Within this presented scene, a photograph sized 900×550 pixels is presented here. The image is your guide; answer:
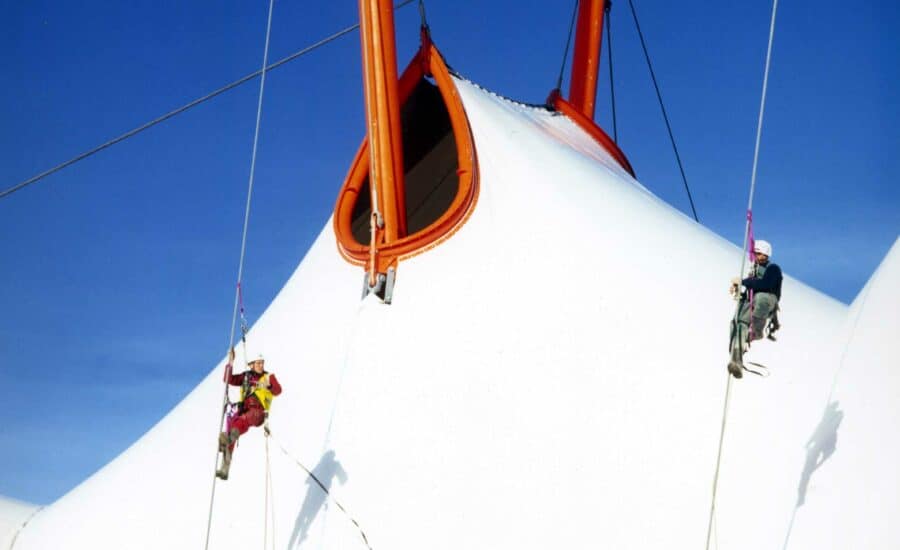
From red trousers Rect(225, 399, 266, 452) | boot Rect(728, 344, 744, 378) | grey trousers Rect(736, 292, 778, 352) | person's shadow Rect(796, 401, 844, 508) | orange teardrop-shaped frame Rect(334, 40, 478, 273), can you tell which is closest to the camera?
boot Rect(728, 344, 744, 378)

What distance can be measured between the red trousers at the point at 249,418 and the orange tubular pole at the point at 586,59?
7860 millimetres

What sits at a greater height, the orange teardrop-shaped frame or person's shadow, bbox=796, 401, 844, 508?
the orange teardrop-shaped frame

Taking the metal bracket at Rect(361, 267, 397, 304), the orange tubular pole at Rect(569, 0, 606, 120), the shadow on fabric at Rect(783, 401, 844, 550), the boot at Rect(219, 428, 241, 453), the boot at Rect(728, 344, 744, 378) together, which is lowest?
the shadow on fabric at Rect(783, 401, 844, 550)

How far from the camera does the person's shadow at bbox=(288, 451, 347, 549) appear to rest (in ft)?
29.4

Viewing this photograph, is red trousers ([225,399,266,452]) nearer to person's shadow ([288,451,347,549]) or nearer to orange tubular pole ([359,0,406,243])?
person's shadow ([288,451,347,549])

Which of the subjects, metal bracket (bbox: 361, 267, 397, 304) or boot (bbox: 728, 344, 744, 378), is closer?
boot (bbox: 728, 344, 744, 378)

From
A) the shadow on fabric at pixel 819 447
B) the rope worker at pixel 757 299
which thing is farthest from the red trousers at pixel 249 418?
the shadow on fabric at pixel 819 447

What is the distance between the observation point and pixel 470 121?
11.5 m

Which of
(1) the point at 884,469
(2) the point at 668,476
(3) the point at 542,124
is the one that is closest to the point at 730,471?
(2) the point at 668,476

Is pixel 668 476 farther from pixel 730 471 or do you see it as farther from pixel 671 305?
pixel 671 305

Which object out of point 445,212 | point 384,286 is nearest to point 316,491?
point 384,286

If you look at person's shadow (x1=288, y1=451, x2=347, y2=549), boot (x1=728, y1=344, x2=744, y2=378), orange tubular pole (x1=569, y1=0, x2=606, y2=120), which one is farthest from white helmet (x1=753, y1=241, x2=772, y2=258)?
orange tubular pole (x1=569, y1=0, x2=606, y2=120)

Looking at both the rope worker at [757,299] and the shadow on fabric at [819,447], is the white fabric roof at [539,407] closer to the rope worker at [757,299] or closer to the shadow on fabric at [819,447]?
→ the shadow on fabric at [819,447]

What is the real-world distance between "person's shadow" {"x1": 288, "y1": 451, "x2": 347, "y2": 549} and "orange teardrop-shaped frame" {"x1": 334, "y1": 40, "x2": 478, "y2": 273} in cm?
198
